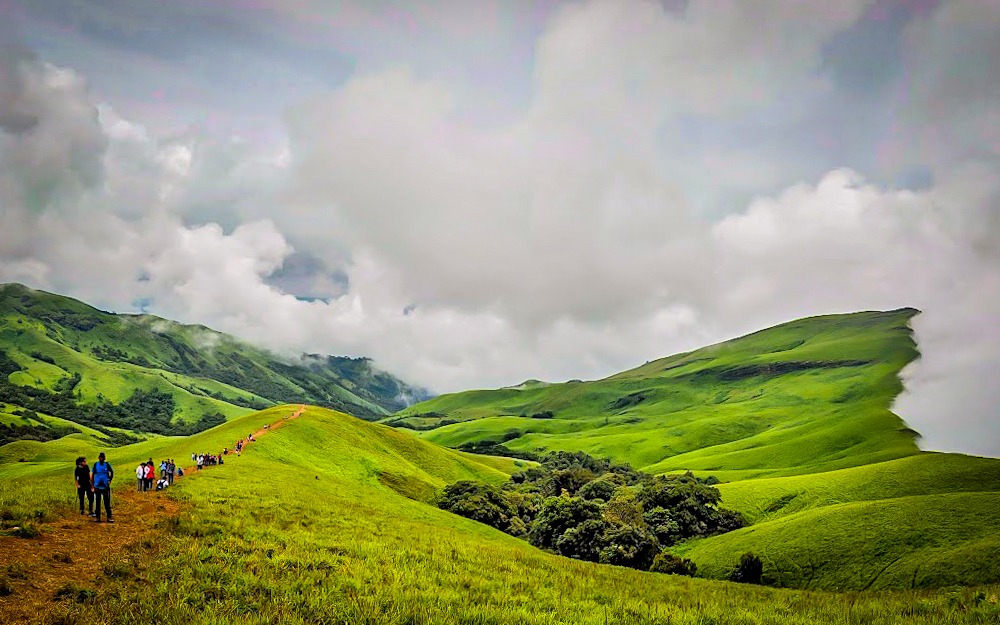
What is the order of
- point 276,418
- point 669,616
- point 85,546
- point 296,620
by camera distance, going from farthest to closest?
point 276,418, point 85,546, point 669,616, point 296,620

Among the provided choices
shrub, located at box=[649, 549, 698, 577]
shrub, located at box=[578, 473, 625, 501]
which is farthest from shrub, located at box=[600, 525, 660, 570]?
shrub, located at box=[578, 473, 625, 501]

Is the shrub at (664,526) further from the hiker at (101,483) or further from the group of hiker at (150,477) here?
the hiker at (101,483)

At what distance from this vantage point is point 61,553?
17.3 metres

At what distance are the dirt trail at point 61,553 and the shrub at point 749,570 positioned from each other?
4157cm

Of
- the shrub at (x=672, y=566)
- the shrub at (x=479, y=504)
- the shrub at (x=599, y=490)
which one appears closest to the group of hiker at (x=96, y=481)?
the shrub at (x=672, y=566)

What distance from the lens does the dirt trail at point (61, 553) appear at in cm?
1296

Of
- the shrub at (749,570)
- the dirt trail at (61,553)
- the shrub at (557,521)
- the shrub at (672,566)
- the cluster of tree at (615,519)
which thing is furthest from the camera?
the shrub at (557,521)

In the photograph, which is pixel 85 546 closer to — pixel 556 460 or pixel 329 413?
pixel 329 413

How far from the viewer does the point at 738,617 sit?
51.0ft

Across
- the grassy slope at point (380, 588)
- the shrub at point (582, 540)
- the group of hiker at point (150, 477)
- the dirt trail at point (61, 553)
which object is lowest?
the shrub at point (582, 540)

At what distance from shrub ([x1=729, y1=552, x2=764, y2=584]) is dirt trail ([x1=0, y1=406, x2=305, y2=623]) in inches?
1637

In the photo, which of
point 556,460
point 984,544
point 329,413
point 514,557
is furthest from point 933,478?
point 556,460

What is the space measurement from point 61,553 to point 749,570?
45.0 m

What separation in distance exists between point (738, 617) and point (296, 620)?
42.0 feet
